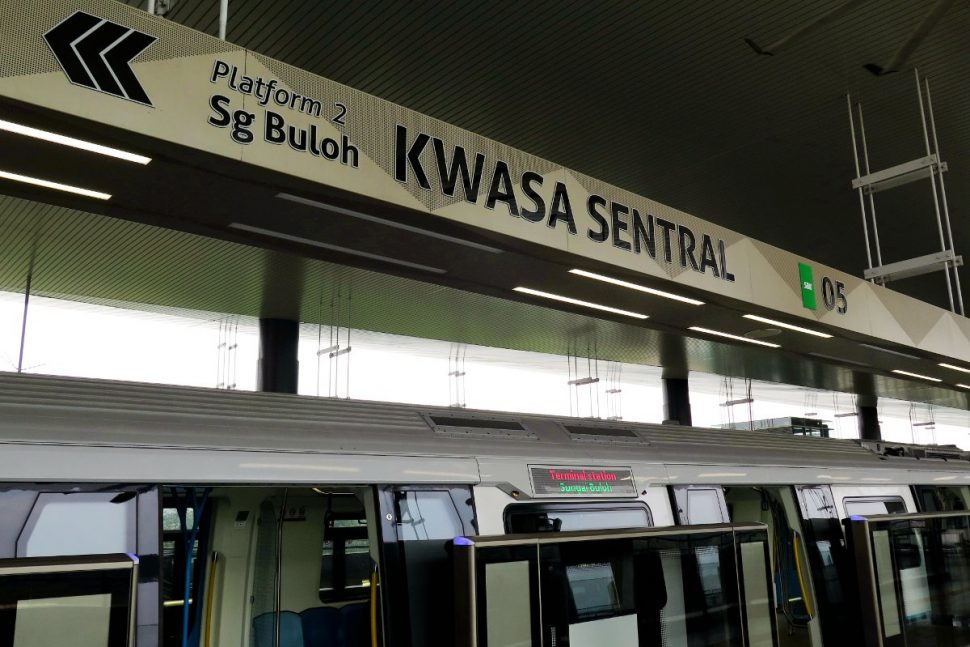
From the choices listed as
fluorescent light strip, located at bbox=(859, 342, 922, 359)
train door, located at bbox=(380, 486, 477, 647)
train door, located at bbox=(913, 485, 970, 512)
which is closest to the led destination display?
train door, located at bbox=(380, 486, 477, 647)

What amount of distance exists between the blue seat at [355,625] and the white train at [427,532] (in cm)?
2

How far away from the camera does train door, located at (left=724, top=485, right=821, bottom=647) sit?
661cm

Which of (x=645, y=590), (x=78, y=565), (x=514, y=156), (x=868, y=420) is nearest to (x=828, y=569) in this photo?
(x=645, y=590)

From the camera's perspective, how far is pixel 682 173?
343 inches

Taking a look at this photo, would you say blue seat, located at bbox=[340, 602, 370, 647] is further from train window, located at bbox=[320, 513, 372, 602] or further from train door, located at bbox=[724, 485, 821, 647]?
train door, located at bbox=[724, 485, 821, 647]

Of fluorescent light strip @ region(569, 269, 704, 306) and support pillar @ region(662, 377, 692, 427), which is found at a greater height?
support pillar @ region(662, 377, 692, 427)

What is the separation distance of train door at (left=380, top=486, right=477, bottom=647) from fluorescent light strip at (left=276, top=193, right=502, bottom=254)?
1.39m

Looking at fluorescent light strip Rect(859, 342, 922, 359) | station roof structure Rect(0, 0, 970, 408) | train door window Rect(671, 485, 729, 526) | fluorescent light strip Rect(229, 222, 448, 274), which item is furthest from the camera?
fluorescent light strip Rect(859, 342, 922, 359)

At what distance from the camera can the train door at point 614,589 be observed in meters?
3.78

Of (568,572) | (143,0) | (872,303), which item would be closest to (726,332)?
(872,303)

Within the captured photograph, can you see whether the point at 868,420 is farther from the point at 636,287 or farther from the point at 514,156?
the point at 514,156

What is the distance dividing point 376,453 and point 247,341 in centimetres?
1039

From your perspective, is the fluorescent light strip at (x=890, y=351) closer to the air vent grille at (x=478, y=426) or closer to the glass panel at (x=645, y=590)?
the glass panel at (x=645, y=590)

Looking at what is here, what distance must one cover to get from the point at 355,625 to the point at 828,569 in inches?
151
